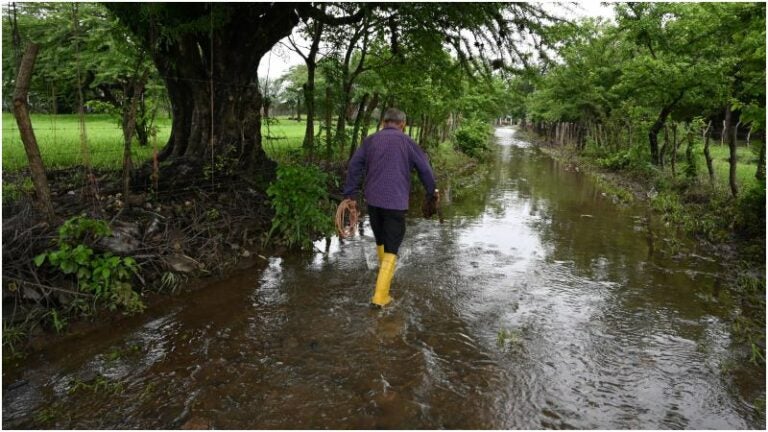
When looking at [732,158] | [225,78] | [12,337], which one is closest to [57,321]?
[12,337]

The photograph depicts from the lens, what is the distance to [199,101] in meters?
8.31

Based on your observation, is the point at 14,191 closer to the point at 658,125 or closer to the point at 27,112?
the point at 27,112

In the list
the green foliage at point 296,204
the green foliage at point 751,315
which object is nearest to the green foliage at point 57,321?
the green foliage at point 296,204

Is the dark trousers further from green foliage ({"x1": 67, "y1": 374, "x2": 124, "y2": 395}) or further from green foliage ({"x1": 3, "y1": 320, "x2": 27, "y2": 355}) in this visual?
green foliage ({"x1": 3, "y1": 320, "x2": 27, "y2": 355})

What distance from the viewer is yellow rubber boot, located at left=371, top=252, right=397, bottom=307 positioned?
17.5ft

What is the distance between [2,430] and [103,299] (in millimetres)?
1830

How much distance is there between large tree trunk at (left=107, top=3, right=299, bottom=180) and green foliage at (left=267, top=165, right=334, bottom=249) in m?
1.45

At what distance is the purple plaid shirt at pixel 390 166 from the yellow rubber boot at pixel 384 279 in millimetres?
560

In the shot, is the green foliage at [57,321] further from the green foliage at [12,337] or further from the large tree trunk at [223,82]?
the large tree trunk at [223,82]

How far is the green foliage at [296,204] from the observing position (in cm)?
727

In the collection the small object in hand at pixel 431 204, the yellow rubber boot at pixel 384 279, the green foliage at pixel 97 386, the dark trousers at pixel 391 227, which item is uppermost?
the small object in hand at pixel 431 204

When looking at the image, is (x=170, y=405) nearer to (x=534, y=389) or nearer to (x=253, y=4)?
(x=534, y=389)

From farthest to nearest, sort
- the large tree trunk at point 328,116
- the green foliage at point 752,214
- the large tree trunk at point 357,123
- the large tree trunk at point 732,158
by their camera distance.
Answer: the large tree trunk at point 357,123, the large tree trunk at point 732,158, the large tree trunk at point 328,116, the green foliage at point 752,214

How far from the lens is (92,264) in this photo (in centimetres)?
491
